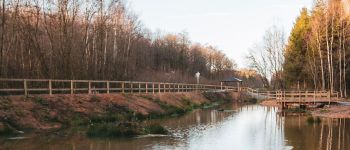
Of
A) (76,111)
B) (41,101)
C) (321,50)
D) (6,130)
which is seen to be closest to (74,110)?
(76,111)

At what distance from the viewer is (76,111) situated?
2728cm

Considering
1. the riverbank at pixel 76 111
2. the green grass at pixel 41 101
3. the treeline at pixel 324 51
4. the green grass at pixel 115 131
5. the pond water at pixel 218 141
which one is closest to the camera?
the pond water at pixel 218 141

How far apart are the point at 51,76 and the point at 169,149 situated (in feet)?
56.1

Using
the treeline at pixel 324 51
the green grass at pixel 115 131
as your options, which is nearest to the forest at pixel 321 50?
the treeline at pixel 324 51

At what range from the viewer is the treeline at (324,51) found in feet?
156

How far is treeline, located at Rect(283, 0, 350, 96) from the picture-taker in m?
47.6

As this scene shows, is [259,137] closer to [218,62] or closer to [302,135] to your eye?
[302,135]

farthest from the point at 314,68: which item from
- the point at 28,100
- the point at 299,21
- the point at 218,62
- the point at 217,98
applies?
the point at 218,62

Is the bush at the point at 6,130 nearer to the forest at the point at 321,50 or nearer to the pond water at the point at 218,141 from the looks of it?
the pond water at the point at 218,141

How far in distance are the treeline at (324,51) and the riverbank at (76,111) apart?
19297mm

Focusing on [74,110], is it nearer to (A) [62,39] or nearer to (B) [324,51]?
(A) [62,39]

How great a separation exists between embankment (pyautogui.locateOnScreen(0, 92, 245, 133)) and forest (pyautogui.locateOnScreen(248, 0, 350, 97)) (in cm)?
1982

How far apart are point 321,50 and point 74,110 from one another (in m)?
32.6

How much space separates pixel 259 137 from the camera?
2098cm
